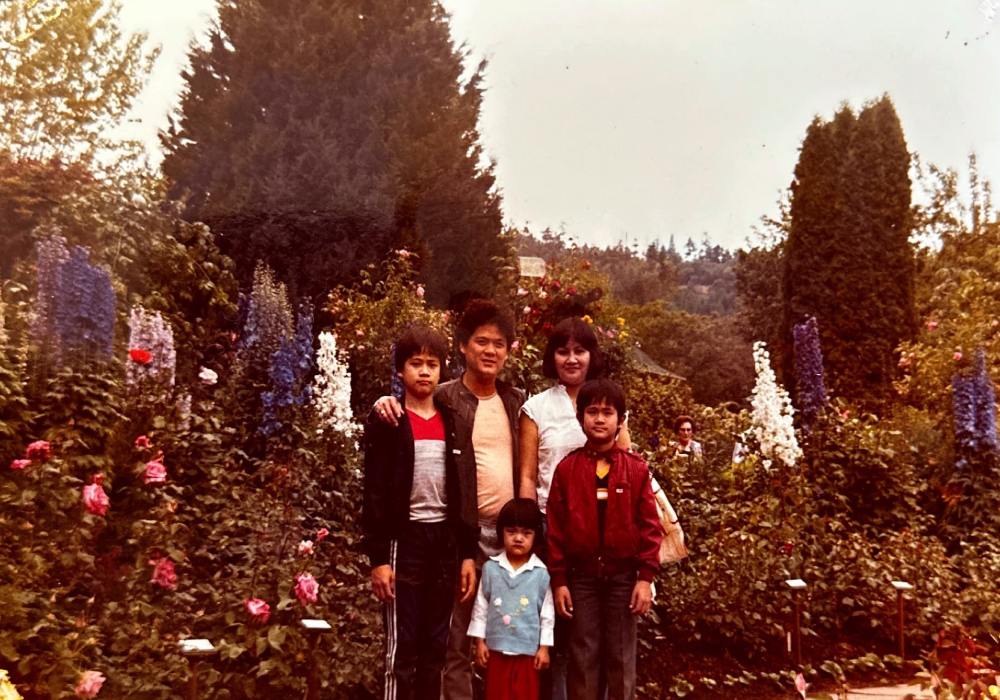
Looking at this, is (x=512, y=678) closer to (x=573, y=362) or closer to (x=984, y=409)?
(x=573, y=362)

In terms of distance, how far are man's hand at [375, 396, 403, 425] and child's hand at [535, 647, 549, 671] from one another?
0.88 meters

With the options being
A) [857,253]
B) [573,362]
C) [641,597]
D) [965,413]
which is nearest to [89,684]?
[641,597]

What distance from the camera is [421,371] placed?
2.90m

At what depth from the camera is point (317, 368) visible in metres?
5.79

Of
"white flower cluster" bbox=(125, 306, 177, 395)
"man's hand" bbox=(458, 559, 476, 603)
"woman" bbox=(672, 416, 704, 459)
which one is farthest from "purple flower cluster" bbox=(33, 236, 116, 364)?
"woman" bbox=(672, 416, 704, 459)

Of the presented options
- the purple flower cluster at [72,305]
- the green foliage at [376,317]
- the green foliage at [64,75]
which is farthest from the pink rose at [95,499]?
the green foliage at [376,317]

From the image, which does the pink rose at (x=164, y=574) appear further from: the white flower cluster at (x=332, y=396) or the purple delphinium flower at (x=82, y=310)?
the white flower cluster at (x=332, y=396)

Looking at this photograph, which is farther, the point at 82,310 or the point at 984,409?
the point at 984,409

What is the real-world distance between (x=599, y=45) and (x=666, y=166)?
1.34 meters

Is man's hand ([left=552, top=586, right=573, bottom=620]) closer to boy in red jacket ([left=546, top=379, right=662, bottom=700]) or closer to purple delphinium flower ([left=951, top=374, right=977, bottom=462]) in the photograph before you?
boy in red jacket ([left=546, top=379, right=662, bottom=700])

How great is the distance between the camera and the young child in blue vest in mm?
2883

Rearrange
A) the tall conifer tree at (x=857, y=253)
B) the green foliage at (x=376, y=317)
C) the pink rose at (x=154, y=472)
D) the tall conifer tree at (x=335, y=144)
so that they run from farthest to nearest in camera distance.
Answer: the tall conifer tree at (x=857, y=253) → the tall conifer tree at (x=335, y=144) → the green foliage at (x=376, y=317) → the pink rose at (x=154, y=472)

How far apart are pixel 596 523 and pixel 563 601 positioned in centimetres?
27

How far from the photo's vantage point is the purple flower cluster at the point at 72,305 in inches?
159
